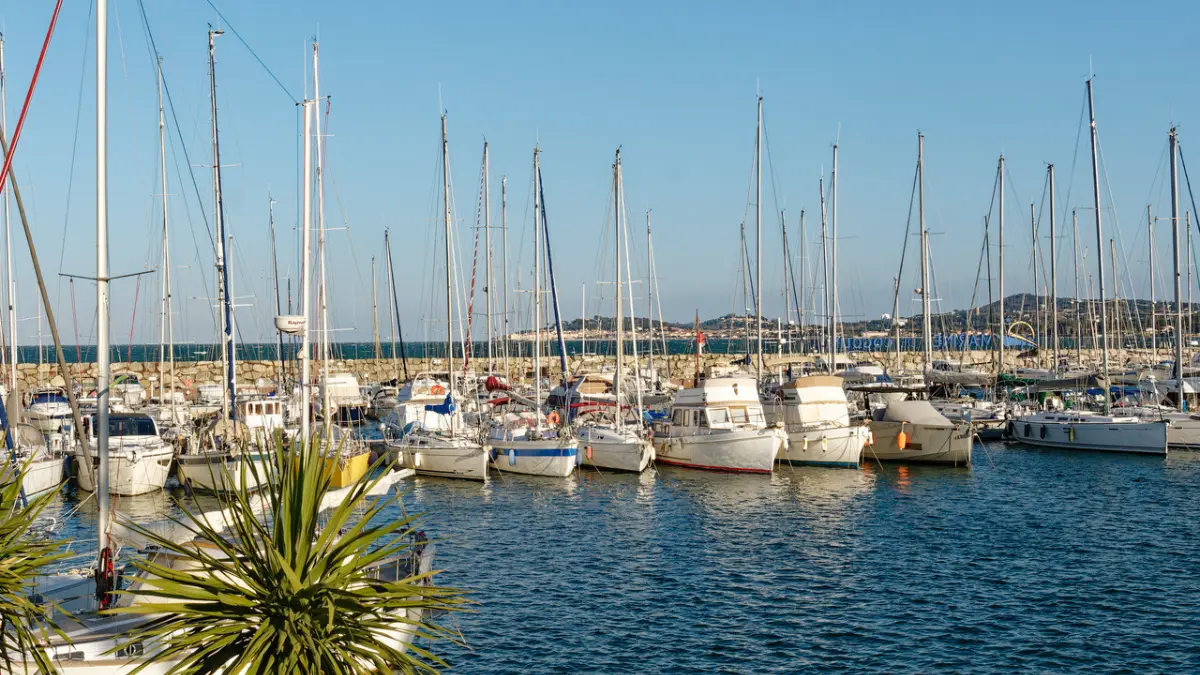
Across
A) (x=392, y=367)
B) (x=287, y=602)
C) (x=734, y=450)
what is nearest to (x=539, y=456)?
(x=734, y=450)

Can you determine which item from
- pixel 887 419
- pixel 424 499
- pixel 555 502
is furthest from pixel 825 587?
pixel 887 419

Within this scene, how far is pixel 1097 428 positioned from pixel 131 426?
39578 mm

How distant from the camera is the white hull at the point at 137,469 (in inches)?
1457

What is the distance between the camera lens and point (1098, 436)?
4894cm

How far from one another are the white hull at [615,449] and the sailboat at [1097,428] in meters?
19.5

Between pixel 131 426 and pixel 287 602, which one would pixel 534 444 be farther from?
pixel 287 602

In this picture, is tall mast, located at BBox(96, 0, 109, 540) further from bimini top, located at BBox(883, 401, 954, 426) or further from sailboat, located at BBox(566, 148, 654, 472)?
bimini top, located at BBox(883, 401, 954, 426)

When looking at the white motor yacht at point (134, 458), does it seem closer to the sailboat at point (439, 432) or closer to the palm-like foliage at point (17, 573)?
the sailboat at point (439, 432)

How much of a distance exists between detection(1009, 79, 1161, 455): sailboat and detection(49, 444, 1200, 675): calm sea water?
449 centimetres

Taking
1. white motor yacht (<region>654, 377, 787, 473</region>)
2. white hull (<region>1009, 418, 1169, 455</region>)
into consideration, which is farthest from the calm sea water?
white hull (<region>1009, 418, 1169, 455</region>)

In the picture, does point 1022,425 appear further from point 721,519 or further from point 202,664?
point 202,664

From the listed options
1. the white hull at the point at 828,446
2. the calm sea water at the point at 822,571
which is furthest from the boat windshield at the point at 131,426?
the white hull at the point at 828,446

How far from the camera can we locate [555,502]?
37344 millimetres

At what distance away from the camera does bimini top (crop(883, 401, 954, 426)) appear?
4612 cm
